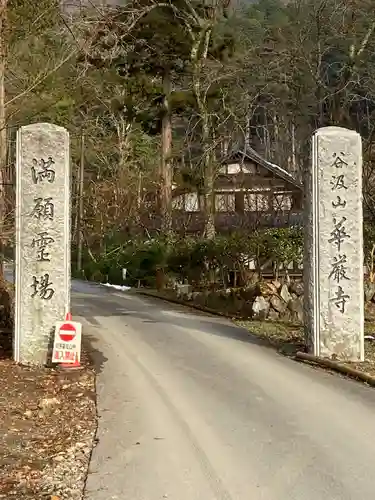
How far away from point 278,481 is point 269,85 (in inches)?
914

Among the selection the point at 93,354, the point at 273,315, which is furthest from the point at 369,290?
the point at 93,354

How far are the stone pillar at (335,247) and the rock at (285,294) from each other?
5664 mm

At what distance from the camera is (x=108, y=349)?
39.9ft

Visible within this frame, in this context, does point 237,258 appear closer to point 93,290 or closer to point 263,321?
point 263,321

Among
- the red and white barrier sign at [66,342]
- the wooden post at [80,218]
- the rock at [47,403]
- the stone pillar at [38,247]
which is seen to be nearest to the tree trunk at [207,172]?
the wooden post at [80,218]

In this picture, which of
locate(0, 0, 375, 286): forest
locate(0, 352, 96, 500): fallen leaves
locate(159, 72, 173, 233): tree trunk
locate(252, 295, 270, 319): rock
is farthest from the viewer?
locate(159, 72, 173, 233): tree trunk

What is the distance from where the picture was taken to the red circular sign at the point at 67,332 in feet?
33.7

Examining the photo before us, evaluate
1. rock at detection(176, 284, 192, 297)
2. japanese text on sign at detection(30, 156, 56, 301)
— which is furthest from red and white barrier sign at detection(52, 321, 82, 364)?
rock at detection(176, 284, 192, 297)

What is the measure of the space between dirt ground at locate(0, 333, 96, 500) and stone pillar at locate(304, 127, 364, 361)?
12.9ft

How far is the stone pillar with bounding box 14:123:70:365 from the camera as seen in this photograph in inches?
415

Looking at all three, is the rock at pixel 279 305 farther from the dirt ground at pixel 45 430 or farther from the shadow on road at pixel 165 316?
the dirt ground at pixel 45 430

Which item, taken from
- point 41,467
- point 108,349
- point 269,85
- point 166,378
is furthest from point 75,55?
point 269,85

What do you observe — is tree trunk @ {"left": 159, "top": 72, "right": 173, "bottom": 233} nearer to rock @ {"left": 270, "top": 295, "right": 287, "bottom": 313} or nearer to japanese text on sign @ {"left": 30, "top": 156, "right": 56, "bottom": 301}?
rock @ {"left": 270, "top": 295, "right": 287, "bottom": 313}

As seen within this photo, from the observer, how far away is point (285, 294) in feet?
55.6
